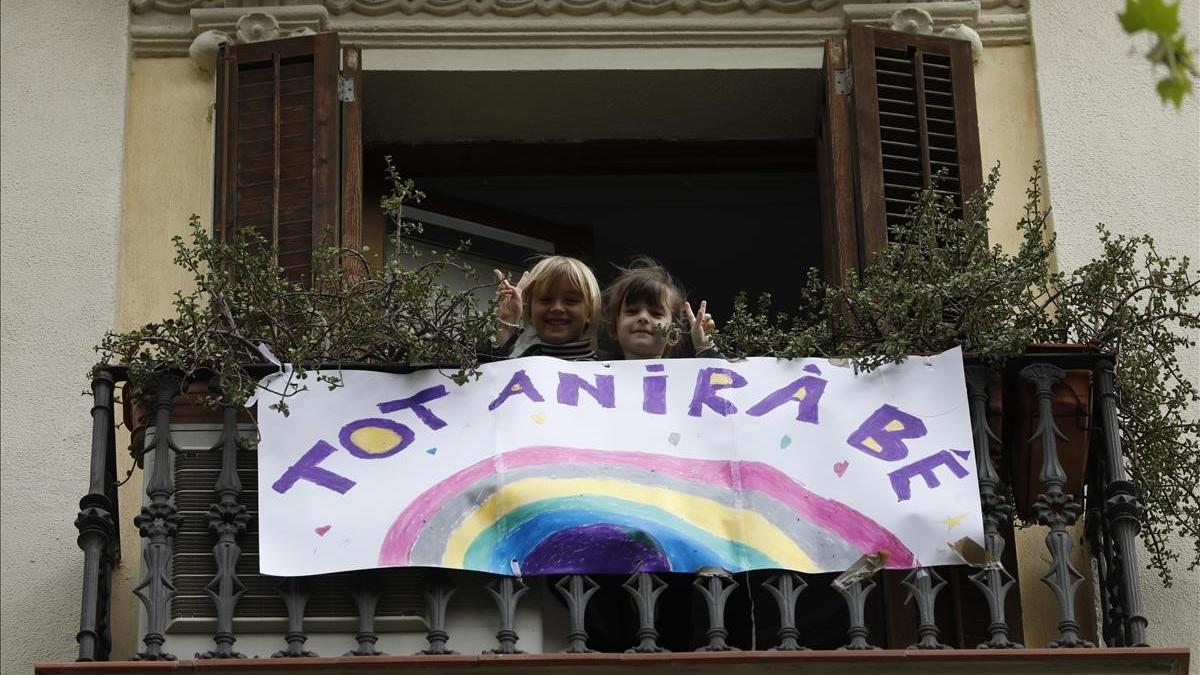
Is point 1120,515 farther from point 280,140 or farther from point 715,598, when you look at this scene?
point 280,140

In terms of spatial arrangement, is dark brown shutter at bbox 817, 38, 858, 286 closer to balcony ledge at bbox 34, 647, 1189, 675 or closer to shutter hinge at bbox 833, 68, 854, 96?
shutter hinge at bbox 833, 68, 854, 96

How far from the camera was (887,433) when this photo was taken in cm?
731

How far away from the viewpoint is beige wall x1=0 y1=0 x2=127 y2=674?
8.14 meters

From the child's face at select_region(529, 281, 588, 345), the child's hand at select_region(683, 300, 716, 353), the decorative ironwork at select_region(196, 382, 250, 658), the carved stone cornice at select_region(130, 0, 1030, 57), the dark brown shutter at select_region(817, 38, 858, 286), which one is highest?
the carved stone cornice at select_region(130, 0, 1030, 57)

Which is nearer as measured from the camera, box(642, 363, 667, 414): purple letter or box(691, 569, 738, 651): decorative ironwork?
box(691, 569, 738, 651): decorative ironwork

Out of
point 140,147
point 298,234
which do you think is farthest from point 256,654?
point 140,147

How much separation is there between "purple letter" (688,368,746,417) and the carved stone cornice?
2.19m

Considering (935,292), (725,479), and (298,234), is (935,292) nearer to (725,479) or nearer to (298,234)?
(725,479)

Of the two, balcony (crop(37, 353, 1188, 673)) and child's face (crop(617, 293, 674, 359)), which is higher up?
child's face (crop(617, 293, 674, 359))

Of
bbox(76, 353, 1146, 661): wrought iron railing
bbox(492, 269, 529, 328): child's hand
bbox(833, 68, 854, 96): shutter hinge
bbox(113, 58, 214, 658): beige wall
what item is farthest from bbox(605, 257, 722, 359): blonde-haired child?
bbox(113, 58, 214, 658): beige wall

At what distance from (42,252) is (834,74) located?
2801 millimetres

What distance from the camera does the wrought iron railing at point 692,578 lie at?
6945 millimetres

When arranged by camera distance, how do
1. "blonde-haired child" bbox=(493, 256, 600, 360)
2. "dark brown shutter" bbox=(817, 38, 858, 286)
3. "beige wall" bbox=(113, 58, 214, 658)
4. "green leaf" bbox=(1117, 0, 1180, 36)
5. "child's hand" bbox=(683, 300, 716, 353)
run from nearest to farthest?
"green leaf" bbox=(1117, 0, 1180, 36), "child's hand" bbox=(683, 300, 716, 353), "blonde-haired child" bbox=(493, 256, 600, 360), "dark brown shutter" bbox=(817, 38, 858, 286), "beige wall" bbox=(113, 58, 214, 658)

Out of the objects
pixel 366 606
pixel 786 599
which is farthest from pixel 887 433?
pixel 366 606
